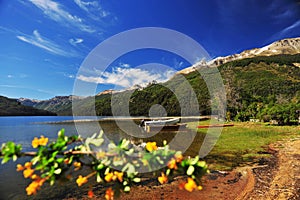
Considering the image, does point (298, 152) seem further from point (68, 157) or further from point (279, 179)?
point (68, 157)

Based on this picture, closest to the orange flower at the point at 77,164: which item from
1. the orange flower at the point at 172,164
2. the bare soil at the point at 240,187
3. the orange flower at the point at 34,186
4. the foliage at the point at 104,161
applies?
the foliage at the point at 104,161

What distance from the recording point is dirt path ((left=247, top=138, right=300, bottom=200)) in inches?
166

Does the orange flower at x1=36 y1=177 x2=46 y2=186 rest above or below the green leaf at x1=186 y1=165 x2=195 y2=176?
below

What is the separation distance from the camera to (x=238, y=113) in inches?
979

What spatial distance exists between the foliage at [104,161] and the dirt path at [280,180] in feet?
Answer: 14.1

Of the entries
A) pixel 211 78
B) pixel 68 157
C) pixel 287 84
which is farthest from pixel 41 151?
pixel 287 84

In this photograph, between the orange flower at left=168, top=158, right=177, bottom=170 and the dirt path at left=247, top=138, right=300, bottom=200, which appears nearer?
the orange flower at left=168, top=158, right=177, bottom=170

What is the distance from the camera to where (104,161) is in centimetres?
87

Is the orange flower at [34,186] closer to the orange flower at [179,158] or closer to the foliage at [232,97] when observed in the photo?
the orange flower at [179,158]

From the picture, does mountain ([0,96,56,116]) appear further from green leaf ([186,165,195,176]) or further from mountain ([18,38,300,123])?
green leaf ([186,165,195,176])

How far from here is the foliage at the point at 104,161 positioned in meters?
0.79

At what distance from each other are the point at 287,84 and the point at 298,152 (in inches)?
2090

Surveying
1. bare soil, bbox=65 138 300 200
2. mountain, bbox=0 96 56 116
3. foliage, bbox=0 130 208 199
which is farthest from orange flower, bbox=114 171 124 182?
mountain, bbox=0 96 56 116

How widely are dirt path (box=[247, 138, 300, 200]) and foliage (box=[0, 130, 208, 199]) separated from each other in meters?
4.31
